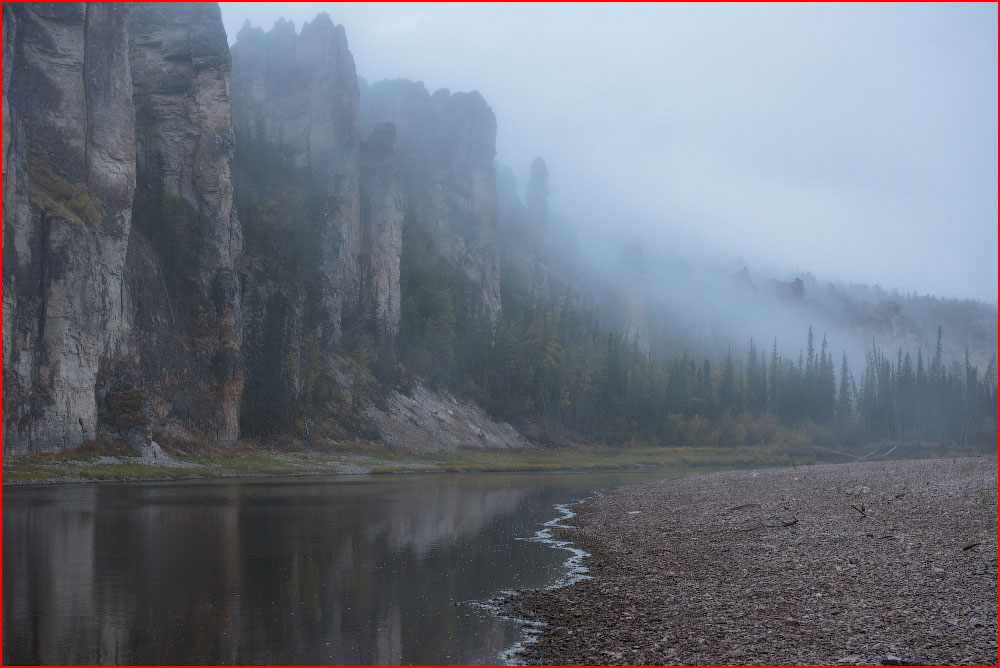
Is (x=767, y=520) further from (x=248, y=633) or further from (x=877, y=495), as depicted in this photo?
(x=248, y=633)

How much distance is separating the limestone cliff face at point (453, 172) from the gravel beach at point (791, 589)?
137291mm

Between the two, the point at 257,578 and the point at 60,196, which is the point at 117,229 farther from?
the point at 257,578

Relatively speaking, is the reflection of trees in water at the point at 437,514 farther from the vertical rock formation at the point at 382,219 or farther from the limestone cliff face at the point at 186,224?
the vertical rock formation at the point at 382,219

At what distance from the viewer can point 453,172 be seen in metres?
183

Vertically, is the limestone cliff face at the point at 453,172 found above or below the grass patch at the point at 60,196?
above

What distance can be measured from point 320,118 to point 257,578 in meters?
126

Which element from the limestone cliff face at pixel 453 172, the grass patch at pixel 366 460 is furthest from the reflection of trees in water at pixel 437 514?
the limestone cliff face at pixel 453 172

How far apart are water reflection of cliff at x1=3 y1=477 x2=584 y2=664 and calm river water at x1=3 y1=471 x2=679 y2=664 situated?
0.06 meters

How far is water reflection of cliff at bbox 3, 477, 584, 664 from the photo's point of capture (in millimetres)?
17016

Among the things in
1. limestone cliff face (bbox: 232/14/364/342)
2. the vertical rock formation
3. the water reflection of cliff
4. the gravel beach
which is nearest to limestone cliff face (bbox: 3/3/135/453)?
the water reflection of cliff

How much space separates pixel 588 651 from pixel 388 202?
420ft

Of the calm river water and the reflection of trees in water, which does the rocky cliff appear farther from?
the reflection of trees in water

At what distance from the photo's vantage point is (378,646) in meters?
17.2

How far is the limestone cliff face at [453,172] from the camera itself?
172625mm
